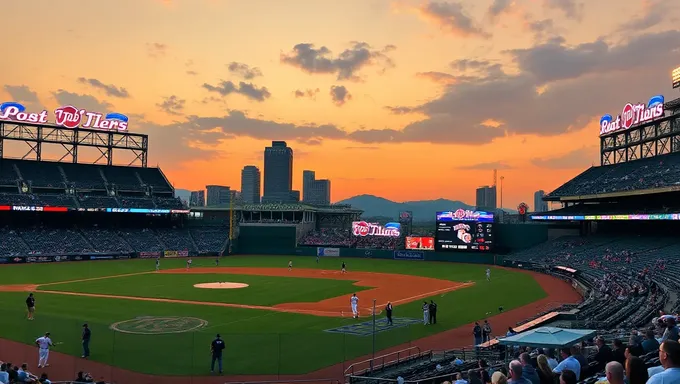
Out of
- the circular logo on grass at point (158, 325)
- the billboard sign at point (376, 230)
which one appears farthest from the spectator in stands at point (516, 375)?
the billboard sign at point (376, 230)

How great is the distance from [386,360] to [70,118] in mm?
76717

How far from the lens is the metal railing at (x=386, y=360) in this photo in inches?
800

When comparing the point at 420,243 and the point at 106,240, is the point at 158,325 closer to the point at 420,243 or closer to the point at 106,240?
the point at 420,243

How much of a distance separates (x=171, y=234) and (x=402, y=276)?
4541 cm

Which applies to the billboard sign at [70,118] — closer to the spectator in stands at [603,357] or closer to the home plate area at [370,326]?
the home plate area at [370,326]

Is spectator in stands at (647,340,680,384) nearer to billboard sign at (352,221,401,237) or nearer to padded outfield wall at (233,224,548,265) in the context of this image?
padded outfield wall at (233,224,548,265)

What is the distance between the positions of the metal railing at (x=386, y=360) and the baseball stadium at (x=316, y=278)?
161 millimetres

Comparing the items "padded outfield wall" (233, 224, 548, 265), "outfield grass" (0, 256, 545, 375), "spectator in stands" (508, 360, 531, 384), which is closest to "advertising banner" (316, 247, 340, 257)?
"padded outfield wall" (233, 224, 548, 265)

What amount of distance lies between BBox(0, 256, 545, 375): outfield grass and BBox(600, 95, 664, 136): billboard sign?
2526 centimetres

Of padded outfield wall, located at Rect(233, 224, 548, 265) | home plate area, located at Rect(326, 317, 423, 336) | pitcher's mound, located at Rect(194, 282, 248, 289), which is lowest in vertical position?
home plate area, located at Rect(326, 317, 423, 336)

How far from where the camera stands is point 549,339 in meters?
12.7

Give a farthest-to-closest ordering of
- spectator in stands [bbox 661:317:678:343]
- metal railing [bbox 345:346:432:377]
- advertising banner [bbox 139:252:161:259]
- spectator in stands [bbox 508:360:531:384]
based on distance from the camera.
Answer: advertising banner [bbox 139:252:161:259]
metal railing [bbox 345:346:432:377]
spectator in stands [bbox 661:317:678:343]
spectator in stands [bbox 508:360:531:384]

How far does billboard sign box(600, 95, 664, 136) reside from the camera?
205 feet

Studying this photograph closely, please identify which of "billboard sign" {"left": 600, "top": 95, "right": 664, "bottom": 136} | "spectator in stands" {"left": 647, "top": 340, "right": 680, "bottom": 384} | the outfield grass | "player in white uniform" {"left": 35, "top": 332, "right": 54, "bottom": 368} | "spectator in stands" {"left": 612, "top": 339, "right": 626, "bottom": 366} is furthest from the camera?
"billboard sign" {"left": 600, "top": 95, "right": 664, "bottom": 136}
